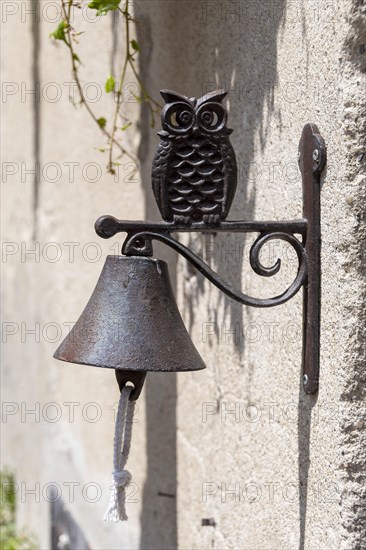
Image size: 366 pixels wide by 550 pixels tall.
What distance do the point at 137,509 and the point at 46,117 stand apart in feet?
5.94

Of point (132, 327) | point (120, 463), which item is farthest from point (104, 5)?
point (120, 463)

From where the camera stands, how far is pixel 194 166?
1.67m

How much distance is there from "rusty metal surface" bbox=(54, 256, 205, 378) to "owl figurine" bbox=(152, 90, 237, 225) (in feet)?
0.41

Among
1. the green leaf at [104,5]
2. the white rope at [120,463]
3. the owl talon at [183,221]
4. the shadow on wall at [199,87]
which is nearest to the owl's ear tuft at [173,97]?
the owl talon at [183,221]

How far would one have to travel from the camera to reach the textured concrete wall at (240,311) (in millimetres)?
1570

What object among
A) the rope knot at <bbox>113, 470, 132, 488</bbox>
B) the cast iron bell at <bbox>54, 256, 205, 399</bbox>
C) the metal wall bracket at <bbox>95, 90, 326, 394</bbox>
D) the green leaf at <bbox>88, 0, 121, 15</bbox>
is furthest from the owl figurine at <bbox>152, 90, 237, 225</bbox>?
the green leaf at <bbox>88, 0, 121, 15</bbox>

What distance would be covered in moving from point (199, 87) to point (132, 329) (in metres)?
1.06

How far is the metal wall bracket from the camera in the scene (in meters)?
1.65

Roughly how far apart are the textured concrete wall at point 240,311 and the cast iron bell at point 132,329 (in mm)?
271

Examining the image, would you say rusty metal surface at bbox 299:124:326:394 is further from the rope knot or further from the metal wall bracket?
the rope knot

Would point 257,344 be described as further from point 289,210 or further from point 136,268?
point 136,268

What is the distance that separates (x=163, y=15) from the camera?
108 inches

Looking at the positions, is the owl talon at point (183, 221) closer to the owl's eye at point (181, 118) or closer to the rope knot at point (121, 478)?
the owl's eye at point (181, 118)

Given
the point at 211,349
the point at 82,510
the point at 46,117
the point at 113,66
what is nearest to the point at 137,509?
the point at 82,510
